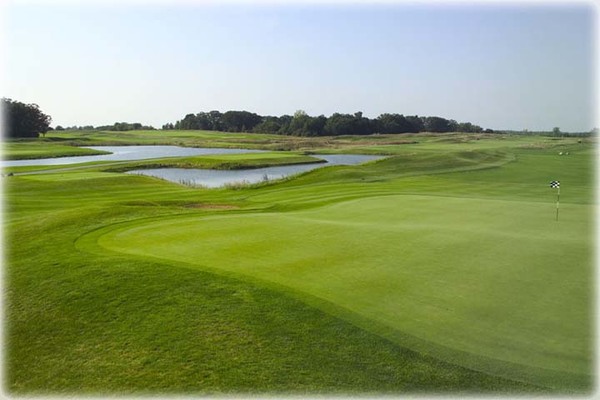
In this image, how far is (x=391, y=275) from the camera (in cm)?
1084

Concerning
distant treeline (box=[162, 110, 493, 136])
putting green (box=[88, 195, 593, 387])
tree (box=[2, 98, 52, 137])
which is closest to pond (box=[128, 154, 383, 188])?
putting green (box=[88, 195, 593, 387])

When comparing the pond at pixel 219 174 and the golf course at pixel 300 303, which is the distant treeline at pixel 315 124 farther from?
the golf course at pixel 300 303

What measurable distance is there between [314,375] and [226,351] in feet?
5.24

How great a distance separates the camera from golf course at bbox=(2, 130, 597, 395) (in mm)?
7406

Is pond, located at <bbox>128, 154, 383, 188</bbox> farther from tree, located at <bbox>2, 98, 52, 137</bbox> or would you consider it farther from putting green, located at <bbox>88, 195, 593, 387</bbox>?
tree, located at <bbox>2, 98, 52, 137</bbox>

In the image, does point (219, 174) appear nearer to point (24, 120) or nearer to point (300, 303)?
point (300, 303)

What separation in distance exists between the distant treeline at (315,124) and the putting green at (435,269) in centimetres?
10793

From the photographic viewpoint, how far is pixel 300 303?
948 cm

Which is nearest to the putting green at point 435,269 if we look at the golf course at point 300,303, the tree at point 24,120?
the golf course at point 300,303

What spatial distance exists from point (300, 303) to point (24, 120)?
101 metres

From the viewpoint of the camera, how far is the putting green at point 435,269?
8008 mm

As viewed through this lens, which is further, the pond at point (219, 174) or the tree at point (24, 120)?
the tree at point (24, 120)

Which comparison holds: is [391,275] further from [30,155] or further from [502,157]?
[30,155]

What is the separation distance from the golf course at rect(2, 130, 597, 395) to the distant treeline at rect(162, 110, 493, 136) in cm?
10819
